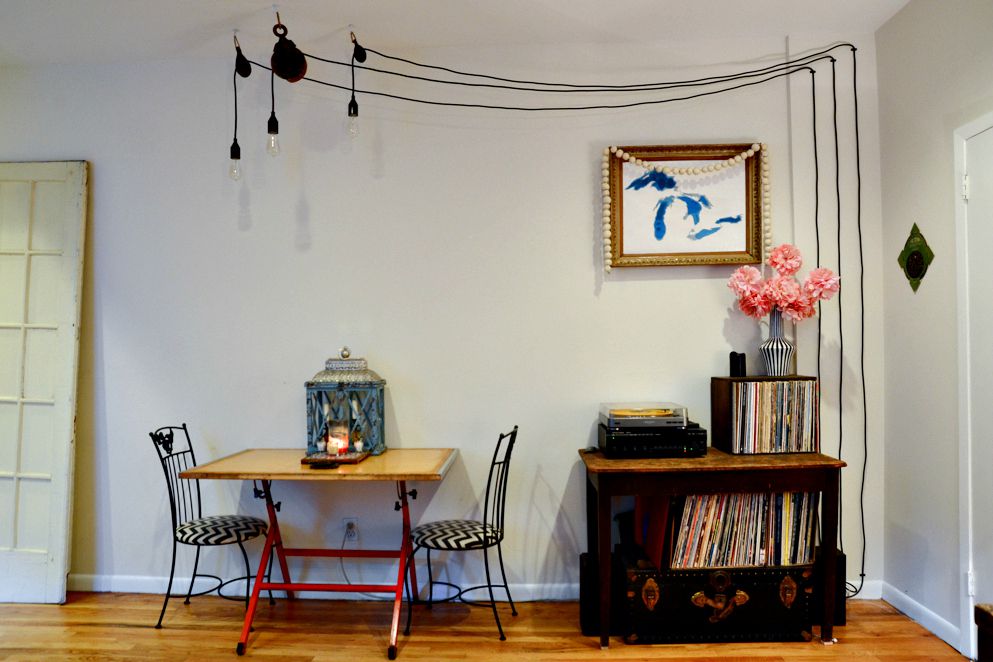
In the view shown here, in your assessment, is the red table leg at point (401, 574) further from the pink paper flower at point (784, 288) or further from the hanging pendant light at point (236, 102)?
the pink paper flower at point (784, 288)

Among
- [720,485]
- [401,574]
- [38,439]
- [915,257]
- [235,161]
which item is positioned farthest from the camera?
[38,439]

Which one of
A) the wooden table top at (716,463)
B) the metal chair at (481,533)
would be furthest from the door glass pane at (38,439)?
the wooden table top at (716,463)

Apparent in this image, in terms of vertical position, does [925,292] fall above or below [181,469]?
above

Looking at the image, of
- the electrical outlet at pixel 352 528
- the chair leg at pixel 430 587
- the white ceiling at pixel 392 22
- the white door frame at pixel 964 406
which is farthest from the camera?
the electrical outlet at pixel 352 528

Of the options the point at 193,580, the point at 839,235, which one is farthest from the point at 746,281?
the point at 193,580

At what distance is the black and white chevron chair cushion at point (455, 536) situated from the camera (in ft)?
9.16

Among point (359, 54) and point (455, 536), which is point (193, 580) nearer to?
point (455, 536)

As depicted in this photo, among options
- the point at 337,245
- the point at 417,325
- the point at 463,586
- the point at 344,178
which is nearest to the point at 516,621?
the point at 463,586

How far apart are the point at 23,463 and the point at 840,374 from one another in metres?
4.14

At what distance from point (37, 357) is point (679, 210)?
3.35 m

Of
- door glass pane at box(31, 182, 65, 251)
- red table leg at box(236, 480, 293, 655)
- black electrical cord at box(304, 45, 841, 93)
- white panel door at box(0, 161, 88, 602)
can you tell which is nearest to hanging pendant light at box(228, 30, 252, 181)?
black electrical cord at box(304, 45, 841, 93)

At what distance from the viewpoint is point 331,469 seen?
272cm

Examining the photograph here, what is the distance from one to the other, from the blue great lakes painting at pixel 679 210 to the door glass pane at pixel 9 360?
3220 millimetres

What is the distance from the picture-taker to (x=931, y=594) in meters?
2.79
